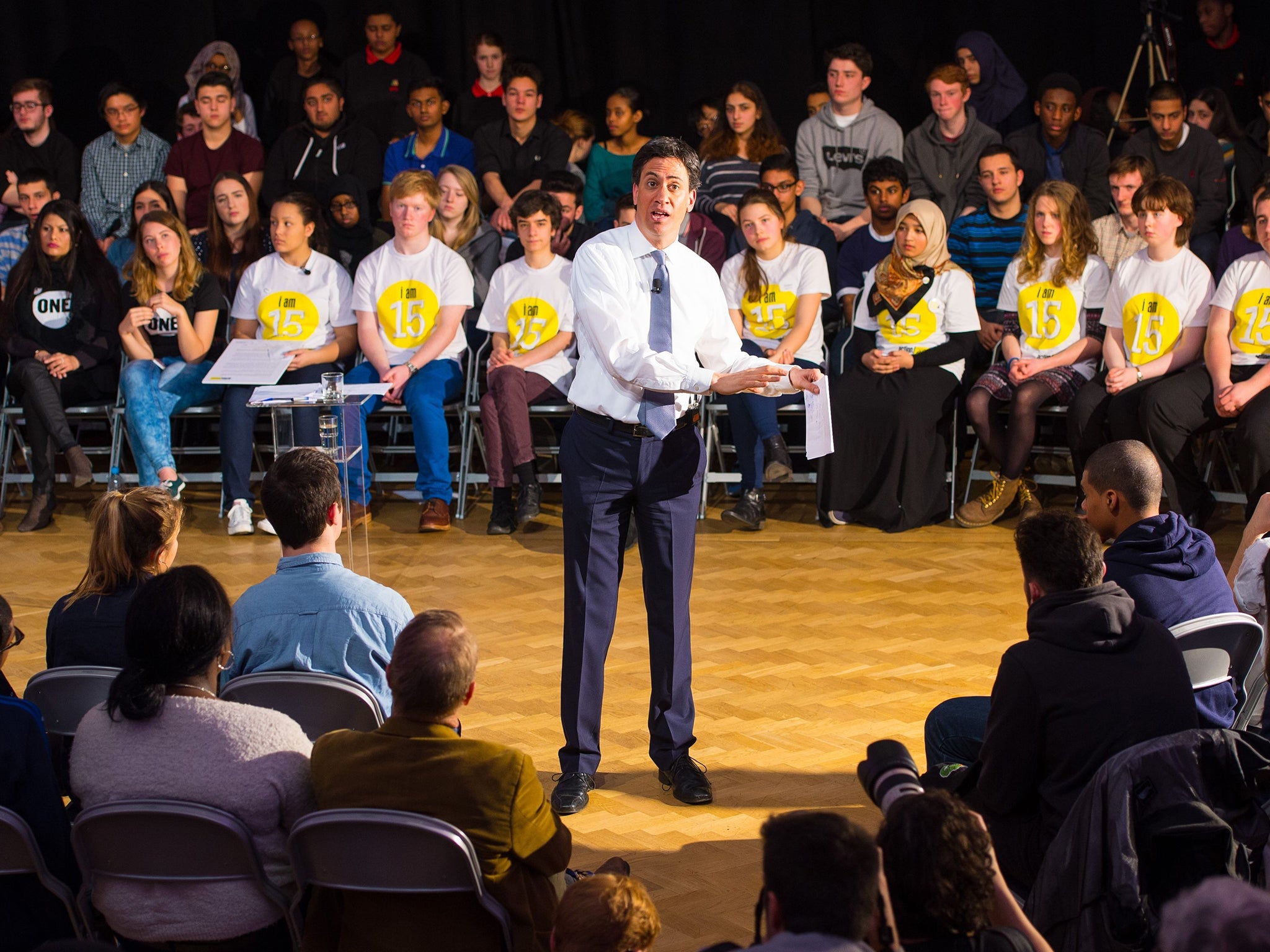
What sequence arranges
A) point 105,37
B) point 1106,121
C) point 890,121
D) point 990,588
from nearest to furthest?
point 990,588, point 890,121, point 1106,121, point 105,37

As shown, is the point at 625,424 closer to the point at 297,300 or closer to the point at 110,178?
the point at 297,300

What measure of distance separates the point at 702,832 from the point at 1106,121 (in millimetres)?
5951

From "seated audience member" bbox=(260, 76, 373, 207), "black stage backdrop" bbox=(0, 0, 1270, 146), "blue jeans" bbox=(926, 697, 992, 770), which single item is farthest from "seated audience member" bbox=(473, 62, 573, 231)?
"blue jeans" bbox=(926, 697, 992, 770)

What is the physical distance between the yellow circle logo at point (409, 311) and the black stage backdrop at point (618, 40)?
2431 millimetres

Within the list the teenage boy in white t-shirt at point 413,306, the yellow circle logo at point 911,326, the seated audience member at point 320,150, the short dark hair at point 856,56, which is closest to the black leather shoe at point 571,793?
the teenage boy in white t-shirt at point 413,306

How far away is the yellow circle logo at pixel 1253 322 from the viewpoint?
554 cm

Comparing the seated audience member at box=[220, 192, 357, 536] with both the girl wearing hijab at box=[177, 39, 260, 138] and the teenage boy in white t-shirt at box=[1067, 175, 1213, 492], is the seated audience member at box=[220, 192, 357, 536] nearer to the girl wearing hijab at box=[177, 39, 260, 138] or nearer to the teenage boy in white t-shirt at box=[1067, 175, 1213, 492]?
the girl wearing hijab at box=[177, 39, 260, 138]

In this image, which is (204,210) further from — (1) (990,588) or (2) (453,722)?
(2) (453,722)

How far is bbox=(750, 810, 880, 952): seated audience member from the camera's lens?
153 cm

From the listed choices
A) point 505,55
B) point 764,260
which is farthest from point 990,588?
point 505,55

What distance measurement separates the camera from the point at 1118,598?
93.6 inches

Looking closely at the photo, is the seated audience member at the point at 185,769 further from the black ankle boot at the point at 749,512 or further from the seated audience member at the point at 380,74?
the seated audience member at the point at 380,74

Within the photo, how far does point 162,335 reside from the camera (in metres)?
6.49

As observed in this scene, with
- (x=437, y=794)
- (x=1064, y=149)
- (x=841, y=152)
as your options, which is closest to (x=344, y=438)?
(x=437, y=794)
